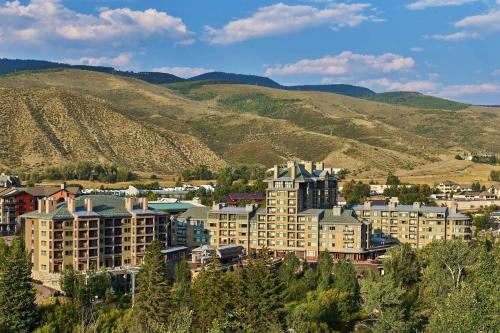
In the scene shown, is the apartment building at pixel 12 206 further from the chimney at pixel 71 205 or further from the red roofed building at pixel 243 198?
the chimney at pixel 71 205

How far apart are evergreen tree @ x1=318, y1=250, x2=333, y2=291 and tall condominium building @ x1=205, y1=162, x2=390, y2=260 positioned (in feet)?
38.4

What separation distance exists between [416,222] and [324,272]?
32.4 meters

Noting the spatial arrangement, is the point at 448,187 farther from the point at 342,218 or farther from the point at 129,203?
the point at 129,203

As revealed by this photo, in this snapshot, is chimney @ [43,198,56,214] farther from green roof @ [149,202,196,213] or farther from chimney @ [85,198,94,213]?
green roof @ [149,202,196,213]

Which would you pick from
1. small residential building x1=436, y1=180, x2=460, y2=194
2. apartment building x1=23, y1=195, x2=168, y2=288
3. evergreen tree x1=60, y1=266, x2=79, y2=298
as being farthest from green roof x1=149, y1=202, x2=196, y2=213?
small residential building x1=436, y1=180, x2=460, y2=194

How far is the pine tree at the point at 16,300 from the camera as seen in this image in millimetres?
66500

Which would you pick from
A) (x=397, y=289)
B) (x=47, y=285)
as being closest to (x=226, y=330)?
(x=397, y=289)

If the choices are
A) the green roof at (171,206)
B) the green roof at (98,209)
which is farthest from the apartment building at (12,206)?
the green roof at (98,209)

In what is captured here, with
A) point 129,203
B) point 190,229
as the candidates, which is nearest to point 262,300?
point 129,203

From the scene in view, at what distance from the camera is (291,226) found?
105m

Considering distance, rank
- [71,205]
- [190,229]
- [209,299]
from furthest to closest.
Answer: [190,229] → [71,205] → [209,299]

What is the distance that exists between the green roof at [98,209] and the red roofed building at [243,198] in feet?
145

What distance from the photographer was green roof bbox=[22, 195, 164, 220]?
88312 millimetres

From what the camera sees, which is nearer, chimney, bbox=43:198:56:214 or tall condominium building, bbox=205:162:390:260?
chimney, bbox=43:198:56:214
